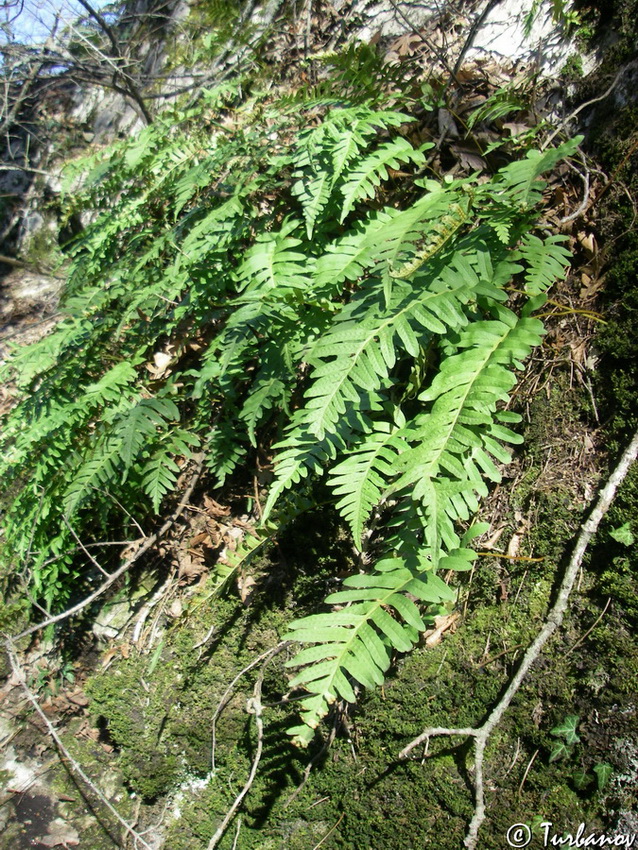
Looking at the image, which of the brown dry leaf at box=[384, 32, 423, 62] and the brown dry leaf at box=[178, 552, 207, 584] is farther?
the brown dry leaf at box=[384, 32, 423, 62]

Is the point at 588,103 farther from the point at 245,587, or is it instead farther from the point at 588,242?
the point at 245,587

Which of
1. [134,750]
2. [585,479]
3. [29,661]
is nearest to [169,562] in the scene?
[134,750]

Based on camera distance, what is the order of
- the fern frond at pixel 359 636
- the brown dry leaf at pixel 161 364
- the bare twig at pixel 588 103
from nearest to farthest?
the fern frond at pixel 359 636 → the bare twig at pixel 588 103 → the brown dry leaf at pixel 161 364

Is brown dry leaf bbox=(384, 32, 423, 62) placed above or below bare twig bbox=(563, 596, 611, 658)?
above

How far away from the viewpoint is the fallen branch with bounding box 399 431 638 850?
2.12m

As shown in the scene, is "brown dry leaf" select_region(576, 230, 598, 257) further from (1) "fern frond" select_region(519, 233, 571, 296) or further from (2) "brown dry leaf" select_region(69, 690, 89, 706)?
(2) "brown dry leaf" select_region(69, 690, 89, 706)

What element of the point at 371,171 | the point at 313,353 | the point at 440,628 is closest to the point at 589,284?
the point at 371,171

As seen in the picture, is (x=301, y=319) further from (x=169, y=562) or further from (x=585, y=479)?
(x=169, y=562)

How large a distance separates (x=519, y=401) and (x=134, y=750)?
2626 millimetres

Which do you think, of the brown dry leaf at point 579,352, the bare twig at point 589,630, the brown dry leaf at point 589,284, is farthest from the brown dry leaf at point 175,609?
the brown dry leaf at point 589,284

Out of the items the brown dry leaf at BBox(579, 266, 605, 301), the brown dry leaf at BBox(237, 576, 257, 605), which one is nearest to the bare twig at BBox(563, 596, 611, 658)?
the brown dry leaf at BBox(579, 266, 605, 301)

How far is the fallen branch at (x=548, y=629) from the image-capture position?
2.12 metres

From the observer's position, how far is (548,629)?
2180 millimetres

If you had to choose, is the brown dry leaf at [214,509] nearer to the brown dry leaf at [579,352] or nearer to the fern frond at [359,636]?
the fern frond at [359,636]
